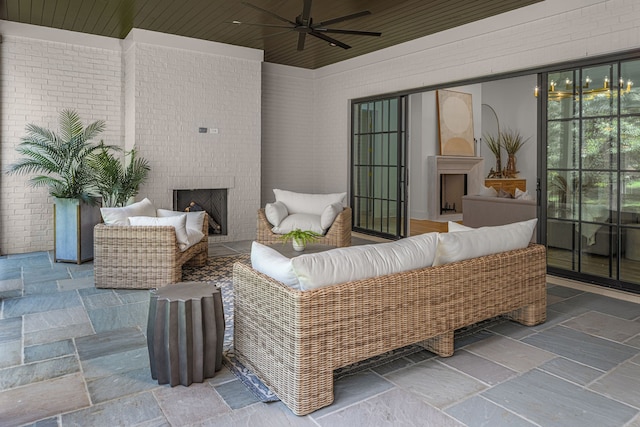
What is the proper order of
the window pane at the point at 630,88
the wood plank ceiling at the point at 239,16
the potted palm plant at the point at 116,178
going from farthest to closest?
the potted palm plant at the point at 116,178
the wood plank ceiling at the point at 239,16
the window pane at the point at 630,88

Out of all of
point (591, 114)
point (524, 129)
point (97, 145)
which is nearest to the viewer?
point (591, 114)

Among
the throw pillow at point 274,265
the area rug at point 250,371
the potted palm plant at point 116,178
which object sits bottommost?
the area rug at point 250,371

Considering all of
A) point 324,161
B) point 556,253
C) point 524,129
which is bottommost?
point 556,253

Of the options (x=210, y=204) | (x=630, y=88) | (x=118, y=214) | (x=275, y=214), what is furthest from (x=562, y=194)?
(x=210, y=204)

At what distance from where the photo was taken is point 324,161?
332 inches

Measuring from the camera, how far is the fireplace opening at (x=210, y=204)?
6.90m

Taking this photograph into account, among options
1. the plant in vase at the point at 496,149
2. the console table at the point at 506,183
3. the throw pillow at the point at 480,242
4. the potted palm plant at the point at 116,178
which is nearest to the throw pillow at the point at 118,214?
the potted palm plant at the point at 116,178

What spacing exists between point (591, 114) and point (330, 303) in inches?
147

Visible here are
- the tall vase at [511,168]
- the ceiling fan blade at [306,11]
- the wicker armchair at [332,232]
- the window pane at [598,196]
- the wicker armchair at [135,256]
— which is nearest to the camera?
the ceiling fan blade at [306,11]

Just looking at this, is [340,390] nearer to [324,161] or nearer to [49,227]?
[49,227]

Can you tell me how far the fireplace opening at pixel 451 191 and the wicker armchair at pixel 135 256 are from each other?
6608 millimetres

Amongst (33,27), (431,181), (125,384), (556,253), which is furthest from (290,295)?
(431,181)

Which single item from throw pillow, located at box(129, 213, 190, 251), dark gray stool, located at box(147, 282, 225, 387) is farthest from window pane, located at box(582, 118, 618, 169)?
throw pillow, located at box(129, 213, 190, 251)

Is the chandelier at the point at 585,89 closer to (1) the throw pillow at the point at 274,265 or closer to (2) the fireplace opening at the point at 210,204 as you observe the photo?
(1) the throw pillow at the point at 274,265
